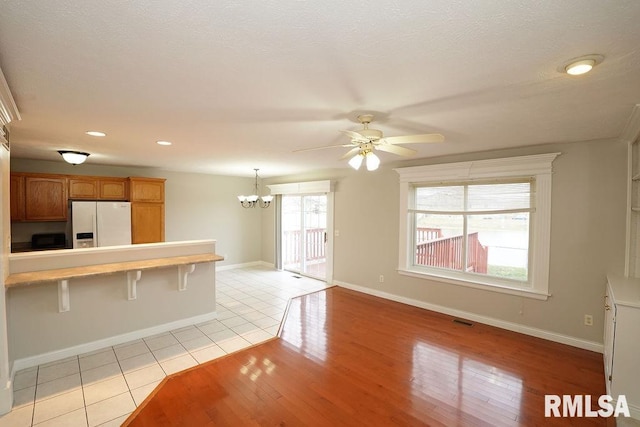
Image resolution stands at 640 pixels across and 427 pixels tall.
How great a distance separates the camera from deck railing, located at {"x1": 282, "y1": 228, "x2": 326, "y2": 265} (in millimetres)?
6957

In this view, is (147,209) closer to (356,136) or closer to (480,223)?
(356,136)

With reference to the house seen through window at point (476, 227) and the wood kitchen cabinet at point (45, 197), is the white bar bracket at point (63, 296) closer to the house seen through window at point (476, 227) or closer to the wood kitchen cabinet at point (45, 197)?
the wood kitchen cabinet at point (45, 197)

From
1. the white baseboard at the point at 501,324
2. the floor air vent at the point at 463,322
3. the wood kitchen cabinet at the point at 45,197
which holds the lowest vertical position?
the floor air vent at the point at 463,322

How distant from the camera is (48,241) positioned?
15.8ft

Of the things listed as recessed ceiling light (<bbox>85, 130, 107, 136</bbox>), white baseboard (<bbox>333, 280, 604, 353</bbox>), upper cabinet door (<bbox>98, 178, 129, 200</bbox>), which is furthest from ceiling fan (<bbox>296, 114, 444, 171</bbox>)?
upper cabinet door (<bbox>98, 178, 129, 200</bbox>)

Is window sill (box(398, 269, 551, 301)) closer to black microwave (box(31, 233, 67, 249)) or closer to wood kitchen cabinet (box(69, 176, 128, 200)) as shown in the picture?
wood kitchen cabinet (box(69, 176, 128, 200))

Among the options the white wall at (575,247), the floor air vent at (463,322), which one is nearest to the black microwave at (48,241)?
the white wall at (575,247)

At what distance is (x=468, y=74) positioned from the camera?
168 centimetres

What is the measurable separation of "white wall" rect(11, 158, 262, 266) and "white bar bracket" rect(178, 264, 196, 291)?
9.57 feet

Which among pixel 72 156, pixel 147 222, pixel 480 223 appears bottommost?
pixel 147 222

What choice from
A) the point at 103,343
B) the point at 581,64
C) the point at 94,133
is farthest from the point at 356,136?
the point at 103,343

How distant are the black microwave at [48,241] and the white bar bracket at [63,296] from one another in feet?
8.05

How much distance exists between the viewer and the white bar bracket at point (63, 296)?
298cm

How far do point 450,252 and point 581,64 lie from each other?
343cm
